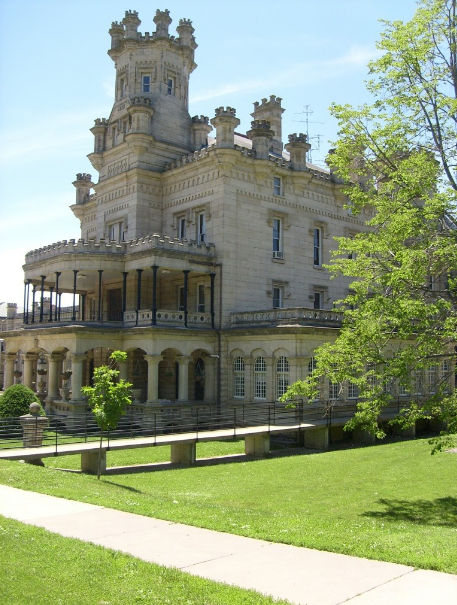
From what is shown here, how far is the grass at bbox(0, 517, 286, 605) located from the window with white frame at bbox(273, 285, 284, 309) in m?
29.8

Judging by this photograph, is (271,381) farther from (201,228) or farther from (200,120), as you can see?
(200,120)

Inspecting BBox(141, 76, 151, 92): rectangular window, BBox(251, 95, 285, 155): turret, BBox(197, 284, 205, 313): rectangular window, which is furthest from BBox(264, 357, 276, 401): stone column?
BBox(141, 76, 151, 92): rectangular window

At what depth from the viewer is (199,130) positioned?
142 feet

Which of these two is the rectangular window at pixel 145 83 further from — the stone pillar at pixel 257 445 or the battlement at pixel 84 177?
the stone pillar at pixel 257 445

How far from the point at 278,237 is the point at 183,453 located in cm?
1875

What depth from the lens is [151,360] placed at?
107 ft

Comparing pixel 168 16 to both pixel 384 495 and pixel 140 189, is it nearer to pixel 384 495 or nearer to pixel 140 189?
pixel 140 189

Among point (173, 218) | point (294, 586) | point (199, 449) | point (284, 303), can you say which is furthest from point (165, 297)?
point (294, 586)

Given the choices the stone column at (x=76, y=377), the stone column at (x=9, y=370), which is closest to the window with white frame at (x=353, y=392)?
the stone column at (x=76, y=377)

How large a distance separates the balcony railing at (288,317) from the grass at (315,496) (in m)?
7.34

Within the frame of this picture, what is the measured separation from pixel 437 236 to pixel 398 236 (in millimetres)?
1166

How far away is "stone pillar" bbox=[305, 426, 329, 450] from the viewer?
29.4m

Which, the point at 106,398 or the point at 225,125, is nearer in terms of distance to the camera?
the point at 106,398

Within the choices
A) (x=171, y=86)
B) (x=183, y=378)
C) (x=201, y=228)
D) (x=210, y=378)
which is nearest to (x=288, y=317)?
(x=210, y=378)
